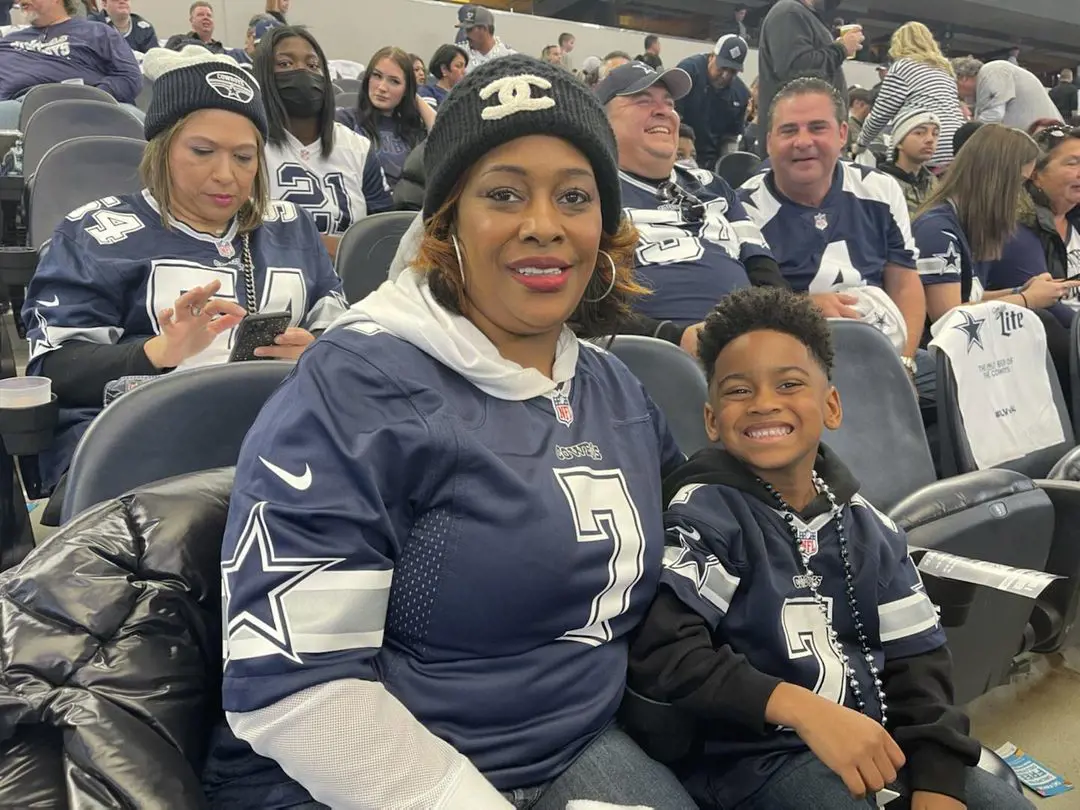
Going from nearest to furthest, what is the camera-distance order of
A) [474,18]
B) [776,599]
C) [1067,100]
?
[776,599]
[474,18]
[1067,100]

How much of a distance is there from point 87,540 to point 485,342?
0.47m

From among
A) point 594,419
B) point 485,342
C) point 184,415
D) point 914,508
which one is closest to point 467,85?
point 485,342

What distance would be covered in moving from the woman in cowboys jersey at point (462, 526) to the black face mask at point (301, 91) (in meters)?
1.97

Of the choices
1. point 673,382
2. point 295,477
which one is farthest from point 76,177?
point 295,477

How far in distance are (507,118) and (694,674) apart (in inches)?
27.3

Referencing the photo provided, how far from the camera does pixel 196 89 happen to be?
1697 millimetres

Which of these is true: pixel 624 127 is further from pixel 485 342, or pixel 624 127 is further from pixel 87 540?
pixel 87 540

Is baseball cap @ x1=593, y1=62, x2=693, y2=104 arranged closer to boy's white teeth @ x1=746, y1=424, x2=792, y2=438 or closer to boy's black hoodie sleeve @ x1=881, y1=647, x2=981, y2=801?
boy's white teeth @ x1=746, y1=424, x2=792, y2=438

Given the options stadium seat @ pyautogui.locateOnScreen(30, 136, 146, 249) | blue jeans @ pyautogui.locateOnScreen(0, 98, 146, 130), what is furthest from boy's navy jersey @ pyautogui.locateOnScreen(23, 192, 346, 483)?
blue jeans @ pyautogui.locateOnScreen(0, 98, 146, 130)

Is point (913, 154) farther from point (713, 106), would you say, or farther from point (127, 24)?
point (127, 24)

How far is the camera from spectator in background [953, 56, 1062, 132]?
5469 millimetres

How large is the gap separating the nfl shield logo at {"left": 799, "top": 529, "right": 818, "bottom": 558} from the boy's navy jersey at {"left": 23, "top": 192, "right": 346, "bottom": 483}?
1157mm

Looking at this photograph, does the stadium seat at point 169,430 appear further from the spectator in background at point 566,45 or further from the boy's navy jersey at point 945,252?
the spectator in background at point 566,45

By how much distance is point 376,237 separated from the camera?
2.49 m
